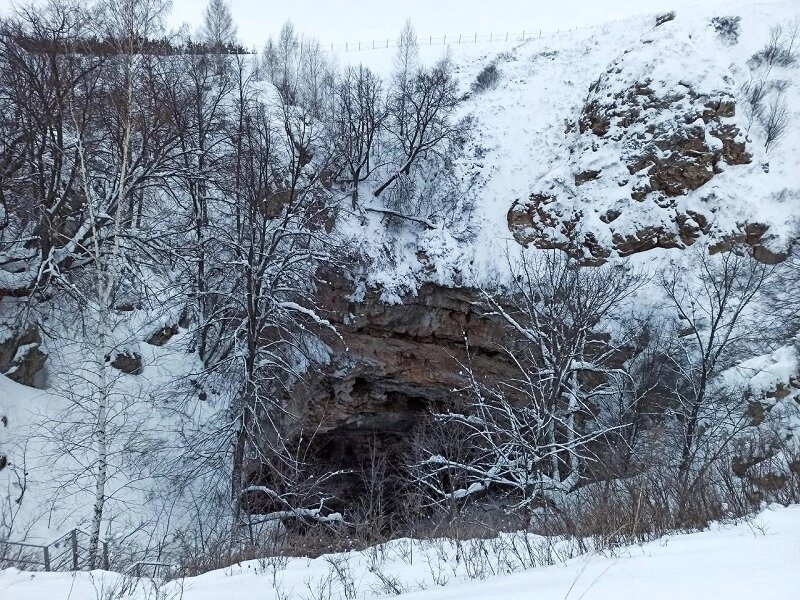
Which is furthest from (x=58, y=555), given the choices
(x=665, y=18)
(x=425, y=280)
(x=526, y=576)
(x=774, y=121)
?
(x=665, y=18)

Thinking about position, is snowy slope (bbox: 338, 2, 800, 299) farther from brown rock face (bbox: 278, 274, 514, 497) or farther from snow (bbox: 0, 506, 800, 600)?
snow (bbox: 0, 506, 800, 600)

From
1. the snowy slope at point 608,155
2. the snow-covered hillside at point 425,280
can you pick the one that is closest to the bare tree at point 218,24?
the snow-covered hillside at point 425,280

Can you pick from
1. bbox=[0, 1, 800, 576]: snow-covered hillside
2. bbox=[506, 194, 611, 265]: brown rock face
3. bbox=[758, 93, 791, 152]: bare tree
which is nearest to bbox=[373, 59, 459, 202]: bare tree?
bbox=[0, 1, 800, 576]: snow-covered hillside

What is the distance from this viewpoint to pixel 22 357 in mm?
11680

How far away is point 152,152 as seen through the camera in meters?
11.4

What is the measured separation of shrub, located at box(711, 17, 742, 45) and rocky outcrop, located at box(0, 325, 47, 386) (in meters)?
25.9

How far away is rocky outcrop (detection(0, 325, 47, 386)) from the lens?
11586 mm

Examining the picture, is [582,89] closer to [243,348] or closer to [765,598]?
[243,348]

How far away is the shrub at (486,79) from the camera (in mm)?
26031

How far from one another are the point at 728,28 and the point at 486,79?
1045cm

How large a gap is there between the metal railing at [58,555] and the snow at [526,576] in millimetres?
2007

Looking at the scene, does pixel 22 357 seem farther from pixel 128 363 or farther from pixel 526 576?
pixel 526 576

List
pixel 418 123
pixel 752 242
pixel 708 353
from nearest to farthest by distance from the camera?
pixel 708 353, pixel 752 242, pixel 418 123

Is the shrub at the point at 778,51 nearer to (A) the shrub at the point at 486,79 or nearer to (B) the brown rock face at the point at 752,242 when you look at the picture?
(B) the brown rock face at the point at 752,242
